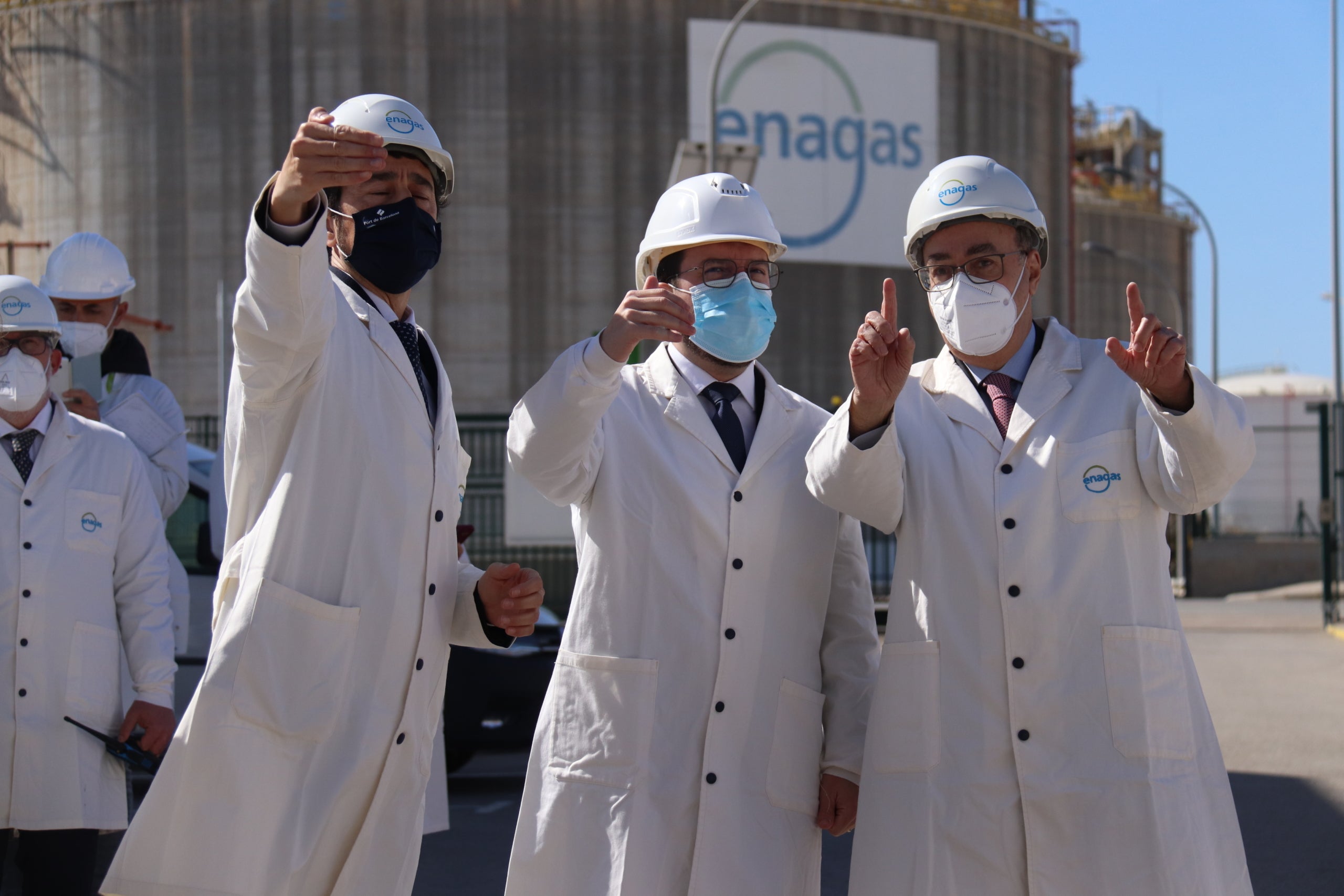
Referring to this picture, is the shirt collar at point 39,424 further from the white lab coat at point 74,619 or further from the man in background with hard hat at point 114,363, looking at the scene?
the man in background with hard hat at point 114,363

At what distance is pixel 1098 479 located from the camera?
3.21 m

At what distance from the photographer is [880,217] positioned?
1296 inches

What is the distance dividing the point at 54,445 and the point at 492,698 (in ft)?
13.8

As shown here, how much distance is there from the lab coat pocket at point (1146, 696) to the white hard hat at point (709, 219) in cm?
133

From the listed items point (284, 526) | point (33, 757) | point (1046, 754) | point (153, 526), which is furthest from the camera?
point (153, 526)

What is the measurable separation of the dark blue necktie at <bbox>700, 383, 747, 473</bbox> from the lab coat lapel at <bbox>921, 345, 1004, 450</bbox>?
1.62 ft

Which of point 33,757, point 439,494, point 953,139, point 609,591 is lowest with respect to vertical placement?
point 33,757

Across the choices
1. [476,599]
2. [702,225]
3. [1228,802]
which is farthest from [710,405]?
[1228,802]

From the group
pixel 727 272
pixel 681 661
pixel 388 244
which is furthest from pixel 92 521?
pixel 727 272

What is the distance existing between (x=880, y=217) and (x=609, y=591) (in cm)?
3032

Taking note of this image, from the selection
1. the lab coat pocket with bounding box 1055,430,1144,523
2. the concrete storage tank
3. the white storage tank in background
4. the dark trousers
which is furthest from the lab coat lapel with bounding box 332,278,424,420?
the white storage tank in background

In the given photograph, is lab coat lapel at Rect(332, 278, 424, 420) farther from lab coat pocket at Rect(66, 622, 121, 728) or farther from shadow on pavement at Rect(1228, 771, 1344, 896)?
shadow on pavement at Rect(1228, 771, 1344, 896)

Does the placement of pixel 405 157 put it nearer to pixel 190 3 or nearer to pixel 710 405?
pixel 710 405

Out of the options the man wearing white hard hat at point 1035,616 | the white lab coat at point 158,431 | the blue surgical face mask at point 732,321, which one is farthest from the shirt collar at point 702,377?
the white lab coat at point 158,431
